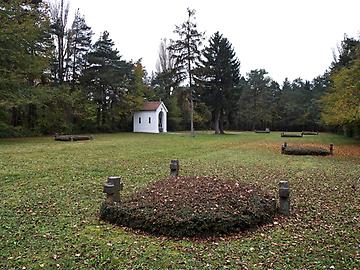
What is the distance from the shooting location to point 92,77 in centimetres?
3738

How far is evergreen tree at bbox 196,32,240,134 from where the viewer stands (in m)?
37.9

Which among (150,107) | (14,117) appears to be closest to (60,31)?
(14,117)

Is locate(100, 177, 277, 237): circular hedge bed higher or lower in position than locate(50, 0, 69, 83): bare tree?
lower

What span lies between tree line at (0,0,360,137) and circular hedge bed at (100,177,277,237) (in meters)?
18.5

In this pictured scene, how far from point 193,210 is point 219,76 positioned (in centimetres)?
3434

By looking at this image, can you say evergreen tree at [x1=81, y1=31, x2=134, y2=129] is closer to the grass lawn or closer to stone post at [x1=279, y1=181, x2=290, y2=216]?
the grass lawn

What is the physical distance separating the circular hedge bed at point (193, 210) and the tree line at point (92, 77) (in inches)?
727

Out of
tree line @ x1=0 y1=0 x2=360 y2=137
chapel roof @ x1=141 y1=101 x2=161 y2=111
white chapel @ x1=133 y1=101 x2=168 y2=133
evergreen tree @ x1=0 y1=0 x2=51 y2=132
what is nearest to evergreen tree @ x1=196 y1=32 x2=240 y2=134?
tree line @ x1=0 y1=0 x2=360 y2=137

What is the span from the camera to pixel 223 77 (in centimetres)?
3828

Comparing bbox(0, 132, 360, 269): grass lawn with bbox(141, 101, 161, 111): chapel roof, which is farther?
bbox(141, 101, 161, 111): chapel roof

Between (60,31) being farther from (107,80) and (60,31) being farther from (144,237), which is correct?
(144,237)

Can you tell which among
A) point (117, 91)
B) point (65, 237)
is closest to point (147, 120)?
point (117, 91)

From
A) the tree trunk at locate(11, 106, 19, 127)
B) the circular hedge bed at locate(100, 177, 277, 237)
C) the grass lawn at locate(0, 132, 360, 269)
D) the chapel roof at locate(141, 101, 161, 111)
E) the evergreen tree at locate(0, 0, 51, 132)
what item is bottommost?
the grass lawn at locate(0, 132, 360, 269)

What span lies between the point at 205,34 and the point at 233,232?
32452mm
